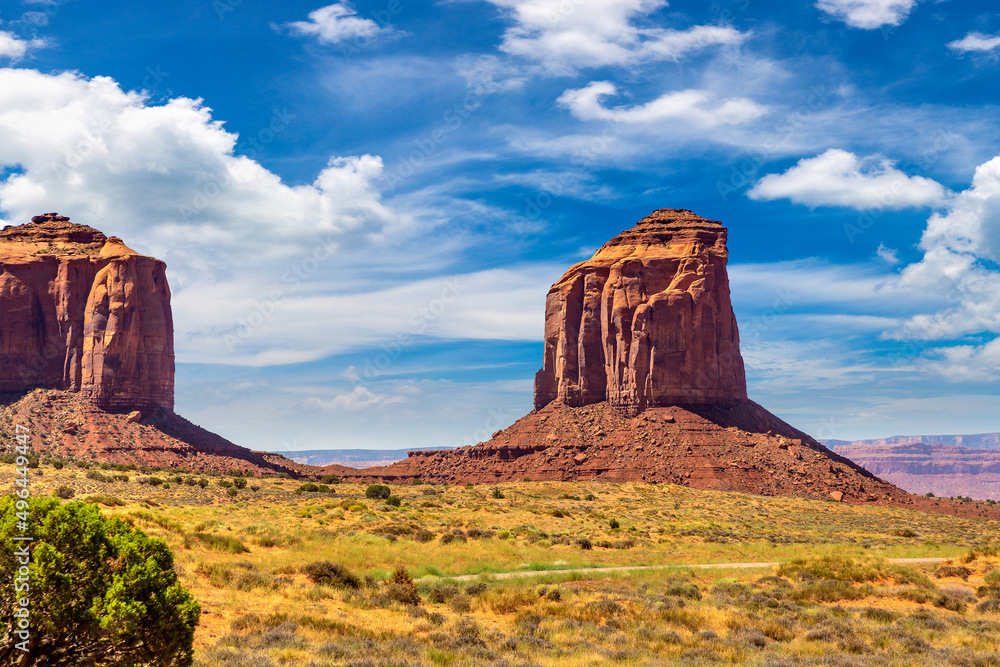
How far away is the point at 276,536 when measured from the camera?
1174 inches

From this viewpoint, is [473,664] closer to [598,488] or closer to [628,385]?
[598,488]

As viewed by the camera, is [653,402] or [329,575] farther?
[653,402]

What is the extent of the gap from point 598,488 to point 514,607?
195ft

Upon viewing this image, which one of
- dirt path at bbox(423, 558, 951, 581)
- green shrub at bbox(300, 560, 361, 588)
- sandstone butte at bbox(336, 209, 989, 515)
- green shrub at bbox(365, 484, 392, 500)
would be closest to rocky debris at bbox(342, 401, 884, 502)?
sandstone butte at bbox(336, 209, 989, 515)

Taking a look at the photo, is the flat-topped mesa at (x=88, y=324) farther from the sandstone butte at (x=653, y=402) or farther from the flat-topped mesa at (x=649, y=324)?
the flat-topped mesa at (x=649, y=324)

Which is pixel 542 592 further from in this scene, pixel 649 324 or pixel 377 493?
pixel 649 324

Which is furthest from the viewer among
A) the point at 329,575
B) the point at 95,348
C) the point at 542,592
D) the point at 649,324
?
the point at 649,324

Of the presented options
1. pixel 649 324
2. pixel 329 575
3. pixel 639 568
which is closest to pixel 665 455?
pixel 649 324

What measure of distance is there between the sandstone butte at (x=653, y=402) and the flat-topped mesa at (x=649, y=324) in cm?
16

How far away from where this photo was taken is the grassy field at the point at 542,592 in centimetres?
1480

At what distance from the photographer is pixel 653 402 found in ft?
315

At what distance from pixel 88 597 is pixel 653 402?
295 ft

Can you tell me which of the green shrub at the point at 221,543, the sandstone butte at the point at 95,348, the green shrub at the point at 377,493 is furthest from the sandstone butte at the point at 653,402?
the green shrub at the point at 221,543

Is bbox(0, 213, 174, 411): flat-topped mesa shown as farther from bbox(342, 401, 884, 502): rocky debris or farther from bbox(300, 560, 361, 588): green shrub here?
bbox(300, 560, 361, 588): green shrub
